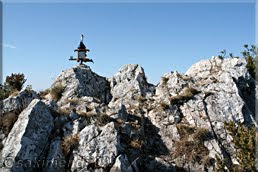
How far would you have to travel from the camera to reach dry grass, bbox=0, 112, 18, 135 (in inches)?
619

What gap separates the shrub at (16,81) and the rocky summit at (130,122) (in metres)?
2.72

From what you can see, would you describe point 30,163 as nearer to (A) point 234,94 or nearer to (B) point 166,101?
(B) point 166,101

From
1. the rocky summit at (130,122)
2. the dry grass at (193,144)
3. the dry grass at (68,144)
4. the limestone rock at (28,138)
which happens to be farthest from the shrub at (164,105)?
the limestone rock at (28,138)

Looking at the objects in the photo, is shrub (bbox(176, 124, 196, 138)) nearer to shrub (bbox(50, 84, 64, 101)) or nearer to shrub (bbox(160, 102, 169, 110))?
shrub (bbox(160, 102, 169, 110))

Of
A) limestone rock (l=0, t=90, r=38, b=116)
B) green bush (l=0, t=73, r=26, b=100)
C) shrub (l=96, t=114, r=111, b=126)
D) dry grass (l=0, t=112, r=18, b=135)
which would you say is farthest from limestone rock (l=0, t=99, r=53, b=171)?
green bush (l=0, t=73, r=26, b=100)

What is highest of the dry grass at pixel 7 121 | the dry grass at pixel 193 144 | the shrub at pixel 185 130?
the dry grass at pixel 7 121

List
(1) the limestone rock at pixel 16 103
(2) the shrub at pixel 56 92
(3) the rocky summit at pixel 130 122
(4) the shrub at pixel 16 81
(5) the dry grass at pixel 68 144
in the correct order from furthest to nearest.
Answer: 1. (4) the shrub at pixel 16 81
2. (2) the shrub at pixel 56 92
3. (1) the limestone rock at pixel 16 103
4. (5) the dry grass at pixel 68 144
5. (3) the rocky summit at pixel 130 122

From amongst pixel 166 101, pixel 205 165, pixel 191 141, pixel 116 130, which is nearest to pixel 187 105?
pixel 166 101

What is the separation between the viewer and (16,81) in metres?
24.3

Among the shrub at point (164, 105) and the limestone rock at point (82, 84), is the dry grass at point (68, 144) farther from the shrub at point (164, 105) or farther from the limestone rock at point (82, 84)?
the shrub at point (164, 105)

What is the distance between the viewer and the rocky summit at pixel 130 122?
14.7 m

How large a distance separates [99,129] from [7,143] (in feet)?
20.1

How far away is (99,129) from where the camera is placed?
1630 centimetres

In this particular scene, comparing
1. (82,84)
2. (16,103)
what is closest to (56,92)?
(82,84)
